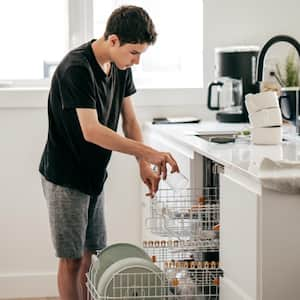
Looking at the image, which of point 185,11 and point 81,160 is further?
point 185,11

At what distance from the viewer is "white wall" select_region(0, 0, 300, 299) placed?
379 centimetres

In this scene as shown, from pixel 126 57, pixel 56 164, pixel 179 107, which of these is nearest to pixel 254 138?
pixel 126 57

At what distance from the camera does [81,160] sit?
2.75 meters

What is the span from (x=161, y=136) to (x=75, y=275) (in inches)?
34.3

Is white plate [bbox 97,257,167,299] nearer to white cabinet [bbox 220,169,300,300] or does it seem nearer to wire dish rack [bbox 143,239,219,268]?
wire dish rack [bbox 143,239,219,268]

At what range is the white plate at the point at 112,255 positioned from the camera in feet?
8.45

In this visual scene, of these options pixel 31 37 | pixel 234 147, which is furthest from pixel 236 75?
pixel 31 37

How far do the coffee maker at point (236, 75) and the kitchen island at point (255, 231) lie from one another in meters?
1.02

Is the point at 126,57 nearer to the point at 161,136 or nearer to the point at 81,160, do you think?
the point at 81,160

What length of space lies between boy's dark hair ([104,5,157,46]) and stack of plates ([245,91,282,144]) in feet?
1.47

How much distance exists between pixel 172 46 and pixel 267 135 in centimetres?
137

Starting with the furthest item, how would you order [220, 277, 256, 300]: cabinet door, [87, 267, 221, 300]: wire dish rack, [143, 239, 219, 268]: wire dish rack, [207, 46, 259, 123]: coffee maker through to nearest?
[207, 46, 259, 123]: coffee maker → [143, 239, 219, 268]: wire dish rack → [87, 267, 221, 300]: wire dish rack → [220, 277, 256, 300]: cabinet door

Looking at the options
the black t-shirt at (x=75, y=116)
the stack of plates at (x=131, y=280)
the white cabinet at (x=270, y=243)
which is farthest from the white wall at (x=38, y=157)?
the white cabinet at (x=270, y=243)

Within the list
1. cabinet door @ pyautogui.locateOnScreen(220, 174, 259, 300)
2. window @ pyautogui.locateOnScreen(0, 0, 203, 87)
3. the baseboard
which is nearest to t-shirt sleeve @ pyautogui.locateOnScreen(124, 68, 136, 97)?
cabinet door @ pyautogui.locateOnScreen(220, 174, 259, 300)
